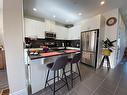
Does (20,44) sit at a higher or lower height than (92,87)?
higher

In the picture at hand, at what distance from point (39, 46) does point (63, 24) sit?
95.3 inches

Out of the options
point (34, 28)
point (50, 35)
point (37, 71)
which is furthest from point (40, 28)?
point (37, 71)

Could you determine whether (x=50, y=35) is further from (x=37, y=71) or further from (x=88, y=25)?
(x=37, y=71)

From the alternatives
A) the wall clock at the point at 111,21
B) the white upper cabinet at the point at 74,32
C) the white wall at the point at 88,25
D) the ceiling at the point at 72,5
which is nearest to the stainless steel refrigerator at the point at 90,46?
the white wall at the point at 88,25

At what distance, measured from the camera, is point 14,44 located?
1.50 meters

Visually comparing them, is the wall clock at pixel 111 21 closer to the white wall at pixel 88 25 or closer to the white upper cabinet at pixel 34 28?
the white wall at pixel 88 25

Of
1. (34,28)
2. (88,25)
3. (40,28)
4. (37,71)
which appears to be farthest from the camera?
(40,28)

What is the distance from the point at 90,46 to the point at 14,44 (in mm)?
3146

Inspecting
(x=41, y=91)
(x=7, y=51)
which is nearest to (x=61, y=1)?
(x=7, y=51)

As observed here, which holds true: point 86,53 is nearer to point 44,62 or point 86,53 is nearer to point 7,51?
point 44,62

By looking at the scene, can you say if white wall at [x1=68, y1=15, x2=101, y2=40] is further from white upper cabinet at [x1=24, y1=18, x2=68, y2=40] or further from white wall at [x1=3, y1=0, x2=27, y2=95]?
white wall at [x1=3, y1=0, x2=27, y2=95]

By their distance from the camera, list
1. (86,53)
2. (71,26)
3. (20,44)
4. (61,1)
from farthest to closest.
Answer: (71,26), (86,53), (61,1), (20,44)

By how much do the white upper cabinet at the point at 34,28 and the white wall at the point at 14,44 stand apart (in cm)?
248

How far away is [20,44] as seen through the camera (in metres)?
1.56
